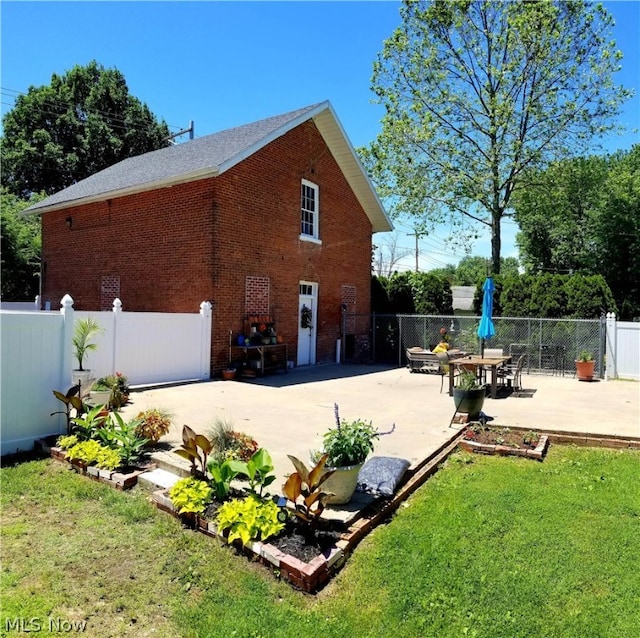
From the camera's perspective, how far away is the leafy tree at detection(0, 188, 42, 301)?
22.3 m

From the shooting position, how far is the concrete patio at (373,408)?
260 inches

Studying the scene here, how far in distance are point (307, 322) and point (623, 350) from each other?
9444 mm

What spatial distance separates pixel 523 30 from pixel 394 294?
1322 cm

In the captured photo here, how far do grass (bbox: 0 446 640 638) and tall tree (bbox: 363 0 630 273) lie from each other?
22446 mm

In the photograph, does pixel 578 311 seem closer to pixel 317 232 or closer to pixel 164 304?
pixel 317 232

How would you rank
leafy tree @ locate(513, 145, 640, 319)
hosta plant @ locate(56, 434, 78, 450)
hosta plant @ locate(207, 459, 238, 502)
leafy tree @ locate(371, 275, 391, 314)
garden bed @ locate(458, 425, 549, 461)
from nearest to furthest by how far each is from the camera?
hosta plant @ locate(207, 459, 238, 502) → hosta plant @ locate(56, 434, 78, 450) → garden bed @ locate(458, 425, 549, 461) → leafy tree @ locate(371, 275, 391, 314) → leafy tree @ locate(513, 145, 640, 319)

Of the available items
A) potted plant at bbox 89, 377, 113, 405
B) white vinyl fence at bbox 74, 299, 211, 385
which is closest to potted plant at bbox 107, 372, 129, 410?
potted plant at bbox 89, 377, 113, 405

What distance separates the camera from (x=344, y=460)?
4227 mm

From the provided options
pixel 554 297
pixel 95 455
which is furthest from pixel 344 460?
pixel 554 297

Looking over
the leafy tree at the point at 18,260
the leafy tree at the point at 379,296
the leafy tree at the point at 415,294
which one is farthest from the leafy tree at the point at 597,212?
the leafy tree at the point at 18,260

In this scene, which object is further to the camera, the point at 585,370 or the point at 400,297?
the point at 400,297

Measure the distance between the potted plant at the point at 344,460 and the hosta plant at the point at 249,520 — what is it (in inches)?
23.0

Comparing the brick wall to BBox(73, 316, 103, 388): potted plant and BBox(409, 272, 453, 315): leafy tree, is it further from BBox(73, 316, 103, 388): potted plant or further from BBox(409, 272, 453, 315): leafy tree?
BBox(409, 272, 453, 315): leafy tree

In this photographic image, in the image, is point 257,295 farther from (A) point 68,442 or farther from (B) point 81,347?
(A) point 68,442
